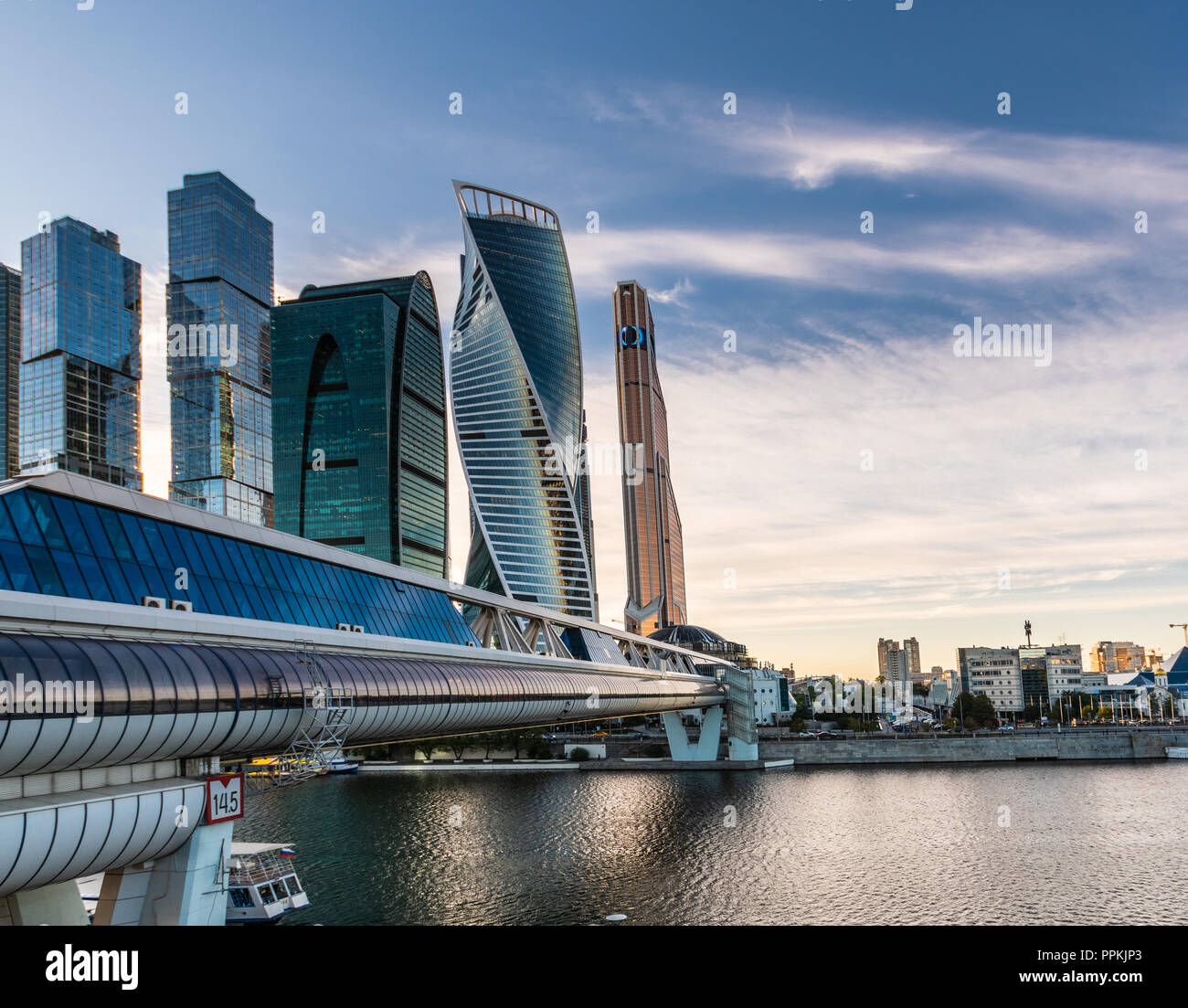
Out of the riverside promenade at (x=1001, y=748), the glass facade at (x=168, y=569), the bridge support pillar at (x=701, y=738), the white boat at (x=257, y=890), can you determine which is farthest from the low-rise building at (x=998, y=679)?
the glass facade at (x=168, y=569)

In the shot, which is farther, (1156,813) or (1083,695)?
(1083,695)

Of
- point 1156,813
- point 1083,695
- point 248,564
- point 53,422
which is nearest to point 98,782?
point 248,564

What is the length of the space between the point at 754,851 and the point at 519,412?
404 feet

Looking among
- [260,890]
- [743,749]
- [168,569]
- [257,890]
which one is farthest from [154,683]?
[743,749]

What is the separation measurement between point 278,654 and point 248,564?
24.4ft

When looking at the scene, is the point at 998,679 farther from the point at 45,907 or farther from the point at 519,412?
the point at 45,907

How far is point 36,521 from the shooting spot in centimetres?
2022

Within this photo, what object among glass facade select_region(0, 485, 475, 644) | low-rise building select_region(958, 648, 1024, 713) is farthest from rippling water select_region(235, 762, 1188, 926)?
low-rise building select_region(958, 648, 1024, 713)

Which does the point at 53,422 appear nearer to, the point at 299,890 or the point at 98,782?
the point at 299,890

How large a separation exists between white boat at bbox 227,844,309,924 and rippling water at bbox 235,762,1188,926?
3.39 ft

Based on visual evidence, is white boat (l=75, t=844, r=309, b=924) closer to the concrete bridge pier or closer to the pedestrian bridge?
the pedestrian bridge

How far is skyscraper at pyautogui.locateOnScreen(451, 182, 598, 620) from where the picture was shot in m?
163

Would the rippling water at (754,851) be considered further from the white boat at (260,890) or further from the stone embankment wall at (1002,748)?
the stone embankment wall at (1002,748)
